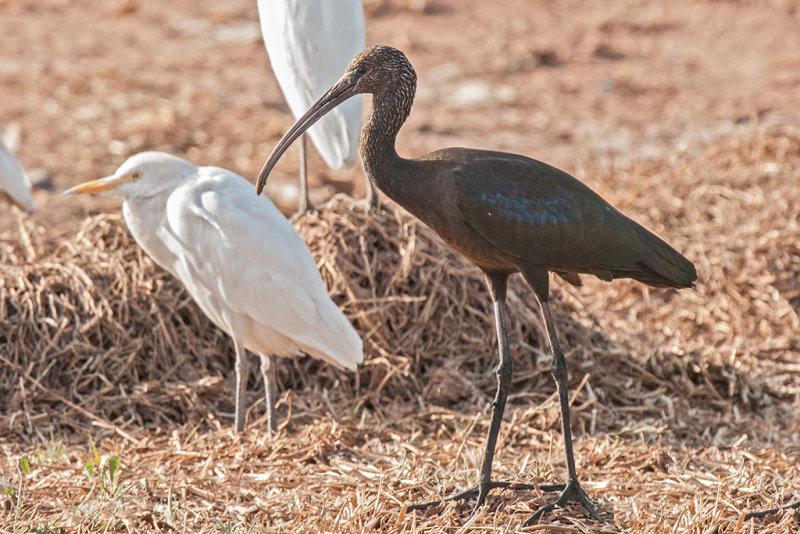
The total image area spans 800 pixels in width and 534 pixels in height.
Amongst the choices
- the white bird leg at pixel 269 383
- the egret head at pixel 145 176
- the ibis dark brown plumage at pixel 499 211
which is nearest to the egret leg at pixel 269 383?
the white bird leg at pixel 269 383

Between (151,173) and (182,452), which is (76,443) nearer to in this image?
(182,452)

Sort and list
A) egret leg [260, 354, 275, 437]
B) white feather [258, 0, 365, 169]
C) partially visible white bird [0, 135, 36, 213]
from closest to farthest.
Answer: egret leg [260, 354, 275, 437] → white feather [258, 0, 365, 169] → partially visible white bird [0, 135, 36, 213]

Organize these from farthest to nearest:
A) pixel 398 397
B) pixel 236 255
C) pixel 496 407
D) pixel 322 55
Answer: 1. pixel 322 55
2. pixel 398 397
3. pixel 236 255
4. pixel 496 407

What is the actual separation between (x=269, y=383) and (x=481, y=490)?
4.89 feet

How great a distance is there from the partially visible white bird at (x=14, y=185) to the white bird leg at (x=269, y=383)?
280 cm

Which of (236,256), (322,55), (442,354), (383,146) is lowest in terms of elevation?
(442,354)

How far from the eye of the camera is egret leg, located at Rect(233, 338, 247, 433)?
4969 mm

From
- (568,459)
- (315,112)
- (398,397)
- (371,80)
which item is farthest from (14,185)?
(568,459)

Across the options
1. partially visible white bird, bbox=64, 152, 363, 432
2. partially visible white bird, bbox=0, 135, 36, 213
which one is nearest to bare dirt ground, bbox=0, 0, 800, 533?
partially visible white bird, bbox=0, 135, 36, 213

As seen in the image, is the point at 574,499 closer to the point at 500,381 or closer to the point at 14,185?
the point at 500,381

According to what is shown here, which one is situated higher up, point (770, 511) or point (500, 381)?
point (500, 381)

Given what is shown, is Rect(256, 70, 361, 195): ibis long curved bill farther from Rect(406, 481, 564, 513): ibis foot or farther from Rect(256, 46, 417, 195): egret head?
Rect(406, 481, 564, 513): ibis foot

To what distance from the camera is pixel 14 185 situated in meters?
7.16

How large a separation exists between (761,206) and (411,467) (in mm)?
3778
